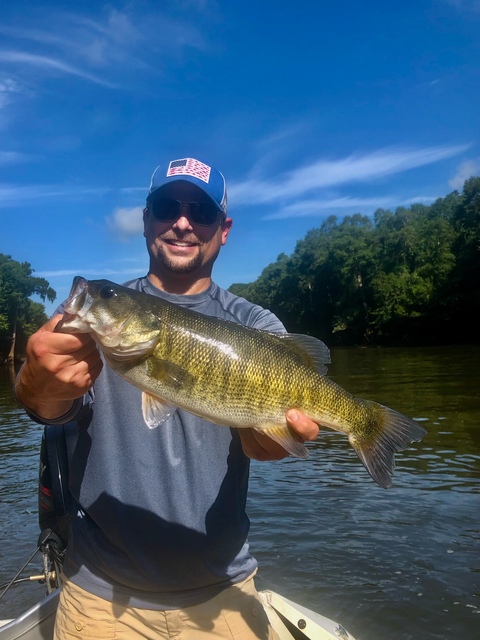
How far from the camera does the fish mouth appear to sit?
2.83 metres

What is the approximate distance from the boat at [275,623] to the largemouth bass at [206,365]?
189cm

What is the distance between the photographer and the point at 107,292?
126 inches

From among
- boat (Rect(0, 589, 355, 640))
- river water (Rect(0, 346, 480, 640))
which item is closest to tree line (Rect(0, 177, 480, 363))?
river water (Rect(0, 346, 480, 640))

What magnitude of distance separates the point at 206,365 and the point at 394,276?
67.5m

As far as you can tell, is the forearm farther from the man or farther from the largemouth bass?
the largemouth bass

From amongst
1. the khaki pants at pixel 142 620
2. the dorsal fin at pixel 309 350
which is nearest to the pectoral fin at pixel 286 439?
the dorsal fin at pixel 309 350

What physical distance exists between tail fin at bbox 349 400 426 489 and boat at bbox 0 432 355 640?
1.86 meters

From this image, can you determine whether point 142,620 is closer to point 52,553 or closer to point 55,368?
point 52,553

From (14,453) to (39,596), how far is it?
837 cm

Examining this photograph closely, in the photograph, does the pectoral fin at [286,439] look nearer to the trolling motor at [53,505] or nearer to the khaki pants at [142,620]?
the khaki pants at [142,620]

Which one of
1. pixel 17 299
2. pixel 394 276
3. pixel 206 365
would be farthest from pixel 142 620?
pixel 17 299

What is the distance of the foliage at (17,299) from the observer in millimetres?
69562

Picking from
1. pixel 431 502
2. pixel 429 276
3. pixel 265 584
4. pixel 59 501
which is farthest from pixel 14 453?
pixel 429 276

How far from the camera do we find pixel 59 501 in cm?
416
